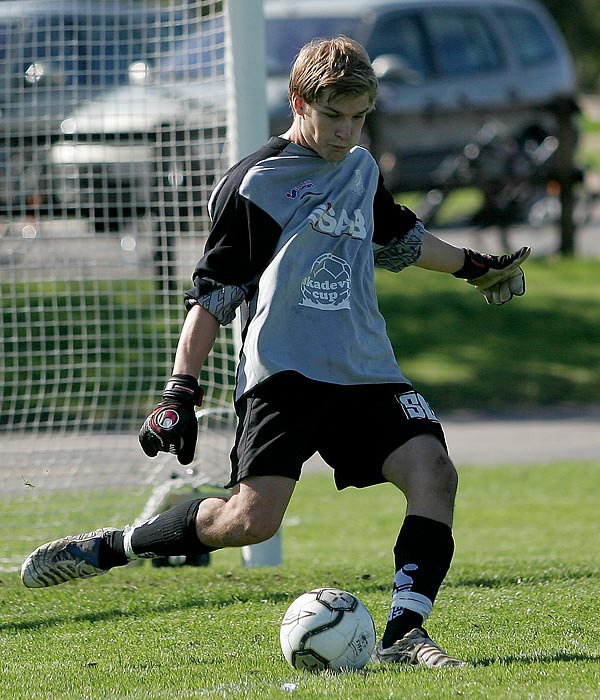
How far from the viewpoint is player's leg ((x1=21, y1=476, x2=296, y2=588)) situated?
12.8 ft

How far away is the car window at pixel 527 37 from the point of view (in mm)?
16548

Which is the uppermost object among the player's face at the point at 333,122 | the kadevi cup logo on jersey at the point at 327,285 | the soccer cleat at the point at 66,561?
the player's face at the point at 333,122

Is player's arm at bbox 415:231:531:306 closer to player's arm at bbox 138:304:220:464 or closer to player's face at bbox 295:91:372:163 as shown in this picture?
player's face at bbox 295:91:372:163

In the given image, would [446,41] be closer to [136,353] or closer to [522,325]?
[522,325]

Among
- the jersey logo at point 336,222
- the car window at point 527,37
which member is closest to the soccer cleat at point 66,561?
the jersey logo at point 336,222

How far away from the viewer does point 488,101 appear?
52.4ft

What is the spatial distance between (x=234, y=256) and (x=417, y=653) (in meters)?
1.36

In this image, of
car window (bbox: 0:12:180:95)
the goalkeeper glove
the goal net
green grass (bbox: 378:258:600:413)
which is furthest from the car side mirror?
the goalkeeper glove

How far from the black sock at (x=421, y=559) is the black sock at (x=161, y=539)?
64 cm

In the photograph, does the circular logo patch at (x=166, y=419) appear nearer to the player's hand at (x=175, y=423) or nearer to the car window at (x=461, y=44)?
the player's hand at (x=175, y=423)

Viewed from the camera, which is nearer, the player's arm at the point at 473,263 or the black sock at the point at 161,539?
the black sock at the point at 161,539

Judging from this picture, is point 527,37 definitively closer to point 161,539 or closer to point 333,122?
point 333,122

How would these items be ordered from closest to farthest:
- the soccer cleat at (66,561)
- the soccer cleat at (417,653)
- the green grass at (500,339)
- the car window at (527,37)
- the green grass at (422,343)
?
the soccer cleat at (417,653) → the soccer cleat at (66,561) → the green grass at (422,343) → the green grass at (500,339) → the car window at (527,37)

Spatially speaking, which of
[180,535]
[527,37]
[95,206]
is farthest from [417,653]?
[527,37]
